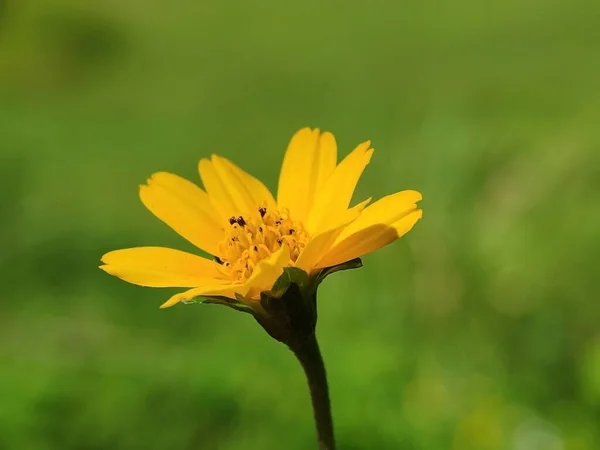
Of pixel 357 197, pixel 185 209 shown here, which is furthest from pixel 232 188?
pixel 357 197

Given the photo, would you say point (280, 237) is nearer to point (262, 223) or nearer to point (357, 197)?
point (262, 223)

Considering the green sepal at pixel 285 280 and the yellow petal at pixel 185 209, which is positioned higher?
the yellow petal at pixel 185 209

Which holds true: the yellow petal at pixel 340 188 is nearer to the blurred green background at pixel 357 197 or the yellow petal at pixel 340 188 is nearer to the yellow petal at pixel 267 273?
the yellow petal at pixel 267 273

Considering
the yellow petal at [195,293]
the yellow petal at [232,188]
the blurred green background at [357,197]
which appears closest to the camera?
the yellow petal at [195,293]

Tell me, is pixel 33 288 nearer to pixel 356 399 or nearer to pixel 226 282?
pixel 356 399

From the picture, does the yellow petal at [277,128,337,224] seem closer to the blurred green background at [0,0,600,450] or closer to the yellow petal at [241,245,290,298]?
the yellow petal at [241,245,290,298]

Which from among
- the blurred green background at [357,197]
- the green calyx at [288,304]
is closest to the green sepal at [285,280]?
the green calyx at [288,304]

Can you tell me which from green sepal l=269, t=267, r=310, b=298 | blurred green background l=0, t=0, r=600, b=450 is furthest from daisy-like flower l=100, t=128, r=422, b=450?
blurred green background l=0, t=0, r=600, b=450
